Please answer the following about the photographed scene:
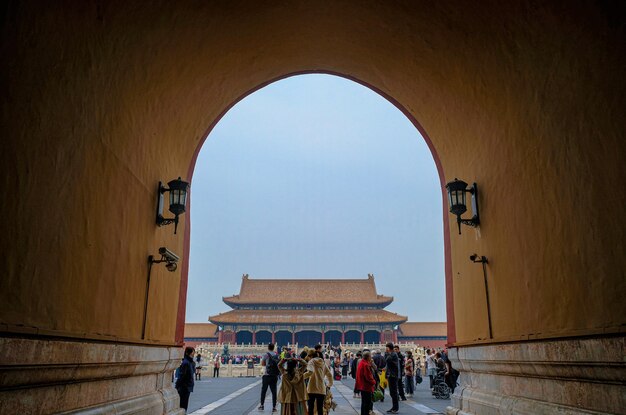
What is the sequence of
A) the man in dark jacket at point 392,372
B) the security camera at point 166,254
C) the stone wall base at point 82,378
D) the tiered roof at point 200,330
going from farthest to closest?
1. the tiered roof at point 200,330
2. the man in dark jacket at point 392,372
3. the security camera at point 166,254
4. the stone wall base at point 82,378

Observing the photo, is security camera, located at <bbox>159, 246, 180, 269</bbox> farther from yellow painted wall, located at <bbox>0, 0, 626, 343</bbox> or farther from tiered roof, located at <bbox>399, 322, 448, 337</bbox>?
tiered roof, located at <bbox>399, 322, 448, 337</bbox>

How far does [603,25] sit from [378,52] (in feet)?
11.8

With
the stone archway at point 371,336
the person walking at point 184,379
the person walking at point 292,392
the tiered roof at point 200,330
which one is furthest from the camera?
the tiered roof at point 200,330

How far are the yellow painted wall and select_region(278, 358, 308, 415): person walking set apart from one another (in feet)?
5.77

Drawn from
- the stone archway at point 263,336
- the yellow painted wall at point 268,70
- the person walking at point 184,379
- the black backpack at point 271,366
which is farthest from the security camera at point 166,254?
the stone archway at point 263,336

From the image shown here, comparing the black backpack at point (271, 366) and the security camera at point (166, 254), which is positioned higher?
the security camera at point (166, 254)

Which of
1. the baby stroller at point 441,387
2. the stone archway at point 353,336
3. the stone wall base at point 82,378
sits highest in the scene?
the stone archway at point 353,336

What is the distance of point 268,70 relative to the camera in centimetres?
699

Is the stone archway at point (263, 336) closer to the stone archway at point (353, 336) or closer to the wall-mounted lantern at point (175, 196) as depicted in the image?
the stone archway at point (353, 336)

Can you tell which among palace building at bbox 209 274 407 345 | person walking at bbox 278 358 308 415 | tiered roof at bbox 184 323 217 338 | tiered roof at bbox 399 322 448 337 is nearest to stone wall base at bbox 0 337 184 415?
person walking at bbox 278 358 308 415

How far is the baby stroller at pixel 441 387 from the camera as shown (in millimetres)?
11797

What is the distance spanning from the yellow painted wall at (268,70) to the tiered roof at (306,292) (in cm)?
3801

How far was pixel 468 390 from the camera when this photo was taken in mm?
5816

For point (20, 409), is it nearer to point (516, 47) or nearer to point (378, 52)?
point (516, 47)
